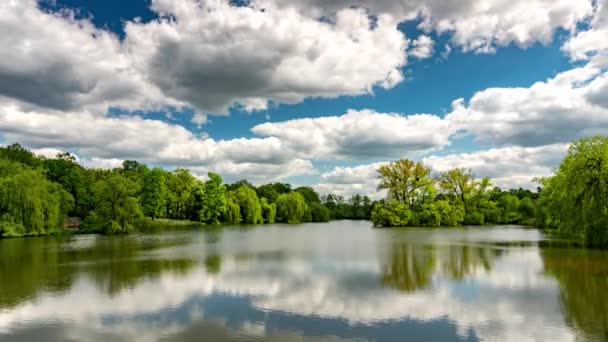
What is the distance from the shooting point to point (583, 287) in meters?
14.9

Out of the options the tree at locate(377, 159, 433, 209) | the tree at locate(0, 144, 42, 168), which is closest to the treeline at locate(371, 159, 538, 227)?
the tree at locate(377, 159, 433, 209)

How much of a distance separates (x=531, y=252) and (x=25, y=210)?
42168mm

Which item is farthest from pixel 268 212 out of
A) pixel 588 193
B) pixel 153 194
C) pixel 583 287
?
pixel 583 287

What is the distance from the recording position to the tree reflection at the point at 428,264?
16.7 m

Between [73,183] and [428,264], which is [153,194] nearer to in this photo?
[73,183]

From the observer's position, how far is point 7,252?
27.9m

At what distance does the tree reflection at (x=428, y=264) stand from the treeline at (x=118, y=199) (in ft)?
110

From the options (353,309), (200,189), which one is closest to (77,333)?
(353,309)

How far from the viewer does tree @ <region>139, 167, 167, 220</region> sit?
68375mm

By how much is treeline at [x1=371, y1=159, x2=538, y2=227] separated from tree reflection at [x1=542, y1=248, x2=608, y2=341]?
3608 centimetres

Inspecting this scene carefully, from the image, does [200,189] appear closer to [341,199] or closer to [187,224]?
[187,224]

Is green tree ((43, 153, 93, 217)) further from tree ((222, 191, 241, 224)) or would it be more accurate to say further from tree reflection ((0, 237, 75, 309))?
tree reflection ((0, 237, 75, 309))

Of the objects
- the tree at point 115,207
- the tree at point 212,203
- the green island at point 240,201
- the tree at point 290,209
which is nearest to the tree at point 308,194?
the green island at point 240,201

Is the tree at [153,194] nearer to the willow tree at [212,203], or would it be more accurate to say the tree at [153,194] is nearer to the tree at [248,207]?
the willow tree at [212,203]
